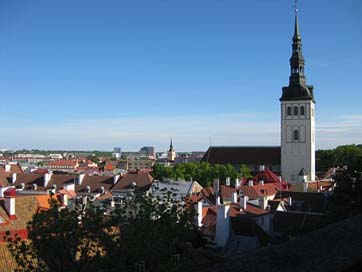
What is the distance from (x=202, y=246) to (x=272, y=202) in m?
14.6

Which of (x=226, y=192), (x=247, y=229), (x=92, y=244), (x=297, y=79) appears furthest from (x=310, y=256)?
(x=297, y=79)

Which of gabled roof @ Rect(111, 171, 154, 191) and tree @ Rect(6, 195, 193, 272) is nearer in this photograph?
tree @ Rect(6, 195, 193, 272)

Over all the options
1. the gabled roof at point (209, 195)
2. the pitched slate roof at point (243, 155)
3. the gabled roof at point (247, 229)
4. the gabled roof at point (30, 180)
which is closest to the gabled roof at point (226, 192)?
the gabled roof at point (209, 195)

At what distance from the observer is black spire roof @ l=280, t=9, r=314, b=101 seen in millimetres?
73000

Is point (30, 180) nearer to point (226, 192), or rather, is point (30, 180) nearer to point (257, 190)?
point (226, 192)

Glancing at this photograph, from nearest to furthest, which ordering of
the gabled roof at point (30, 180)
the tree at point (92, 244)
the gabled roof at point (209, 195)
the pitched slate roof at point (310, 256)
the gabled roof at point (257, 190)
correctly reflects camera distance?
the pitched slate roof at point (310, 256), the tree at point (92, 244), the gabled roof at point (209, 195), the gabled roof at point (257, 190), the gabled roof at point (30, 180)

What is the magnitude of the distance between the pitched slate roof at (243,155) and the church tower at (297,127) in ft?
23.5

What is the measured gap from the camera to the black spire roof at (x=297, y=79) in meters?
73.0

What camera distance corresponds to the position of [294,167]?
76562 millimetres

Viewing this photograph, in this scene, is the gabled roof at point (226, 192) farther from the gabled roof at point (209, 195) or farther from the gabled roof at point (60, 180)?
the gabled roof at point (60, 180)

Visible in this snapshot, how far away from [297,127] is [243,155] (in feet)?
47.7

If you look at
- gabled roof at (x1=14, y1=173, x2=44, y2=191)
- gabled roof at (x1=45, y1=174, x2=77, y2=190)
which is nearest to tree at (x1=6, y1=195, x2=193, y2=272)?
gabled roof at (x1=45, y1=174, x2=77, y2=190)

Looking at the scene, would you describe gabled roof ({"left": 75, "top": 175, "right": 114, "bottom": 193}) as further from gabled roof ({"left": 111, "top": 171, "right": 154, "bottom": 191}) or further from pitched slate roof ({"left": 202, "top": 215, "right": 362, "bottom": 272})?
pitched slate roof ({"left": 202, "top": 215, "right": 362, "bottom": 272})

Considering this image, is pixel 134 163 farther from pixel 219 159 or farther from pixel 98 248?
pixel 98 248
